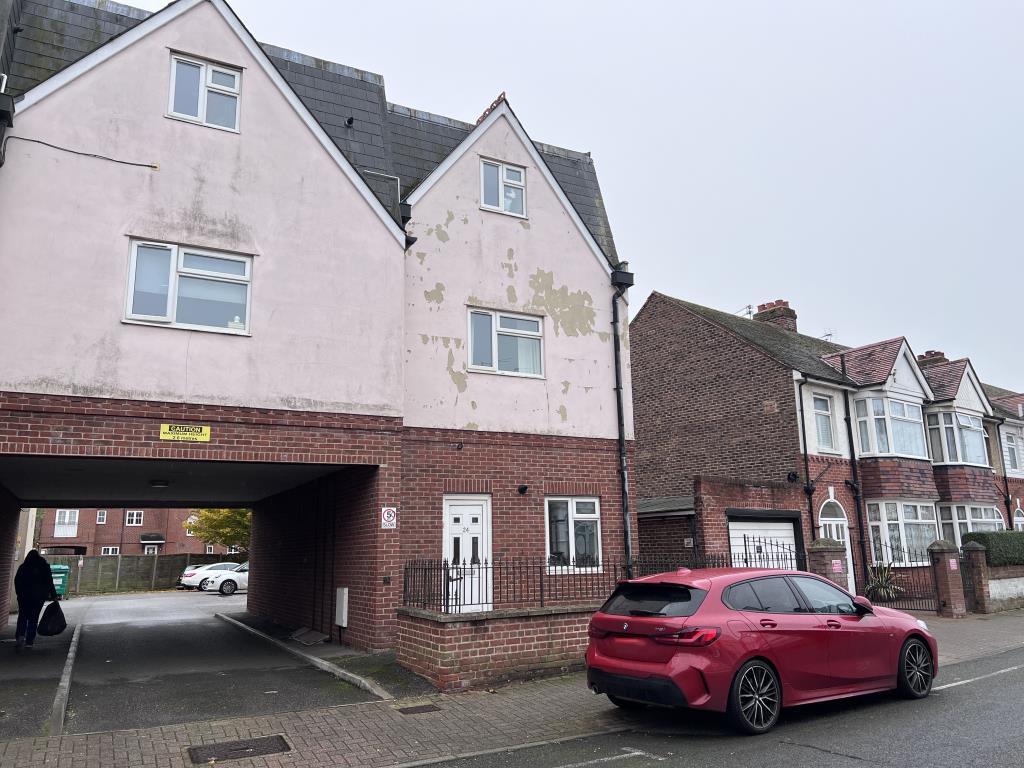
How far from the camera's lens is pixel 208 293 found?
1119cm

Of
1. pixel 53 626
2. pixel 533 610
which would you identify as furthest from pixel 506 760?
pixel 53 626

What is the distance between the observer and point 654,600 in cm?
779

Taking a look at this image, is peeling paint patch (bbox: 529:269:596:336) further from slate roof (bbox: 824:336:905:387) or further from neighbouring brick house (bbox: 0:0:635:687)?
slate roof (bbox: 824:336:905:387)

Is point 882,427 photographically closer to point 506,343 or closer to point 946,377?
point 946,377

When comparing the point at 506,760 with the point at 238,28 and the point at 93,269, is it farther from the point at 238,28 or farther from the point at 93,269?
the point at 238,28

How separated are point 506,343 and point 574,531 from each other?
380 cm

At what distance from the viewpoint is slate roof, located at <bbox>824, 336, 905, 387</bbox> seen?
22375 millimetres

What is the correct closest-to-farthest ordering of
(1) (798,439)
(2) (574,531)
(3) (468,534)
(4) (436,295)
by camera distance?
(3) (468,534) < (4) (436,295) < (2) (574,531) < (1) (798,439)

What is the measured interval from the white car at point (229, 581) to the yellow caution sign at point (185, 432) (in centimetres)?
2372

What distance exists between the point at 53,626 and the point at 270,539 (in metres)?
6.20

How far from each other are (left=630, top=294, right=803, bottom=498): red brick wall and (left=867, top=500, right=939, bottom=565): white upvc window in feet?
11.4

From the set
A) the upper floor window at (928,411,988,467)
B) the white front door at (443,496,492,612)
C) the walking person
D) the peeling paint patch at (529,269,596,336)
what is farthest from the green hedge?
the walking person

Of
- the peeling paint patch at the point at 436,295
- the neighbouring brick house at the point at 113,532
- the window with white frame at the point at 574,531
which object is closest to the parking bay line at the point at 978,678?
the window with white frame at the point at 574,531

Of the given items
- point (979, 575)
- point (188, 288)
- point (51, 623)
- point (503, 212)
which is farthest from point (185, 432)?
point (979, 575)
